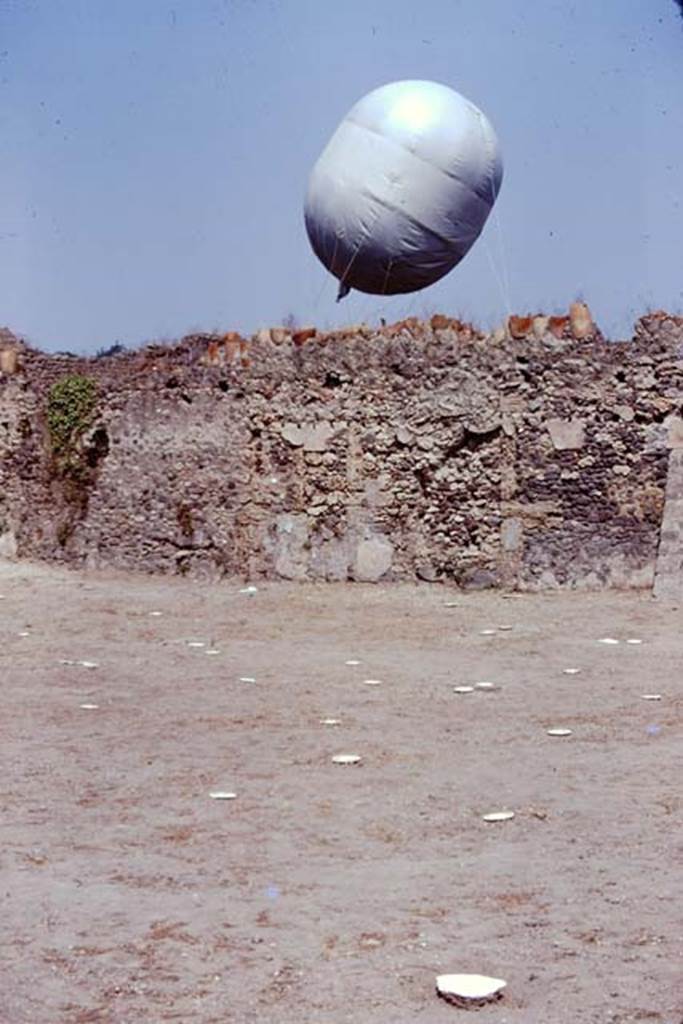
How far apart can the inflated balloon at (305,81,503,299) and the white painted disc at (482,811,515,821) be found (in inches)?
426

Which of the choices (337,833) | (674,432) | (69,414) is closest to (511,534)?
(674,432)

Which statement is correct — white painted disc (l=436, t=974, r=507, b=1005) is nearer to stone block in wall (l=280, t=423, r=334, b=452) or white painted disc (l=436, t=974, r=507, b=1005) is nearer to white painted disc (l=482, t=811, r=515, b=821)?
white painted disc (l=482, t=811, r=515, b=821)

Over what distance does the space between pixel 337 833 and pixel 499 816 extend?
0.62 metres

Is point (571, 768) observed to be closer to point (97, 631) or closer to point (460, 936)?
point (460, 936)

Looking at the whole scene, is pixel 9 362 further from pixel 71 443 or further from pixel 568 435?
pixel 568 435

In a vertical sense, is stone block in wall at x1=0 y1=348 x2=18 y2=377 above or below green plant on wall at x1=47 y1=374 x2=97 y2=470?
above

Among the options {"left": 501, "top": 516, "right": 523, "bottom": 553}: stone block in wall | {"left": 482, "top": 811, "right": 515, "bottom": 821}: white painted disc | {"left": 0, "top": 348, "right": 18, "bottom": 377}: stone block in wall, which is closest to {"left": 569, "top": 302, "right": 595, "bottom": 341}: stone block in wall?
{"left": 501, "top": 516, "right": 523, "bottom": 553}: stone block in wall

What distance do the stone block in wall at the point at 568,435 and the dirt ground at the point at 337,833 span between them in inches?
120

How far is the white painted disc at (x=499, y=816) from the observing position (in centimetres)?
452

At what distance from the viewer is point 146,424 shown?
13.0m

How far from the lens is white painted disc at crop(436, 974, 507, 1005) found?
9.52 feet

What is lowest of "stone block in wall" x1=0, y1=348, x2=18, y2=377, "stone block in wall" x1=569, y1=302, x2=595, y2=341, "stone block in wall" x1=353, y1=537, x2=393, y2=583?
"stone block in wall" x1=353, y1=537, x2=393, y2=583

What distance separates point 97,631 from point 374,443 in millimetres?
3696

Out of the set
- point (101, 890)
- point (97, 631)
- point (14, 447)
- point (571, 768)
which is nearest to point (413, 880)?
point (101, 890)
